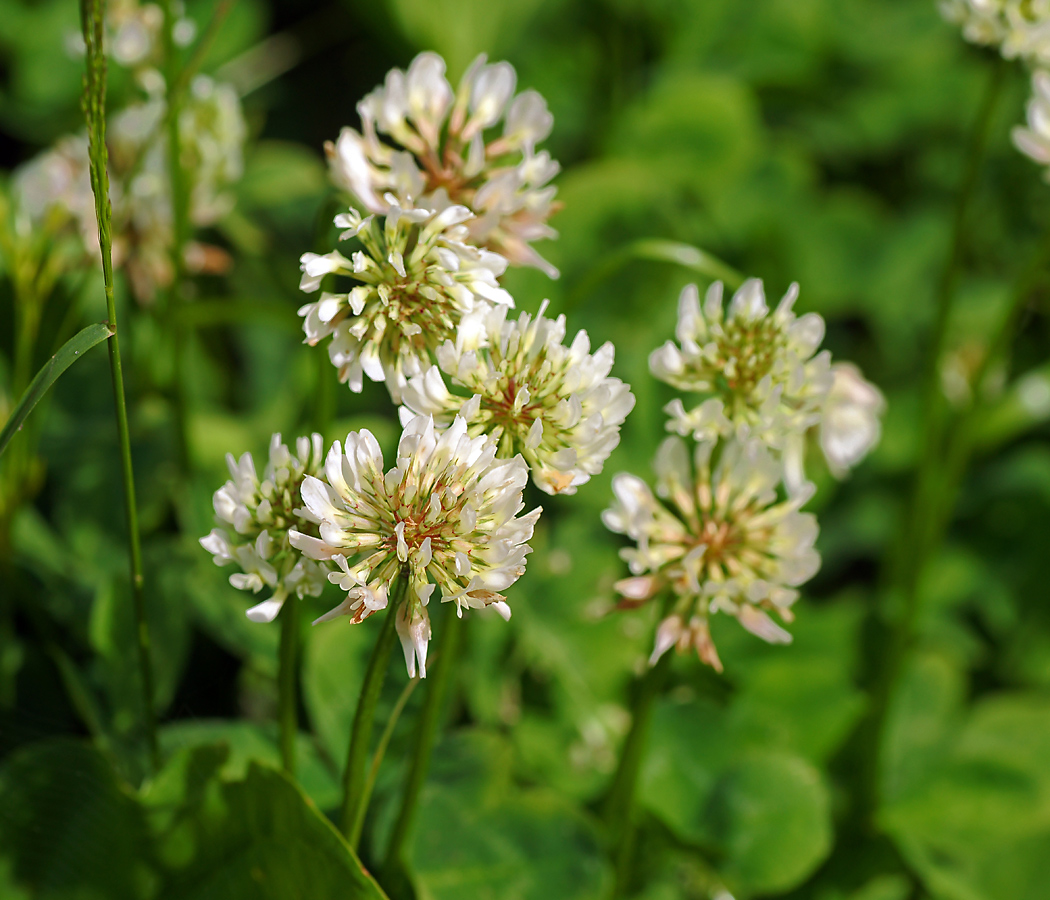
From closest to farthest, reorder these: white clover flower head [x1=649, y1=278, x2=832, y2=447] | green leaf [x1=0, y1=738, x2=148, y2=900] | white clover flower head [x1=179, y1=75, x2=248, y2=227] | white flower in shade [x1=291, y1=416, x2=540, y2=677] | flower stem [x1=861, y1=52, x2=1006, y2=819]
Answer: white flower in shade [x1=291, y1=416, x2=540, y2=677]
white clover flower head [x1=649, y1=278, x2=832, y2=447]
green leaf [x1=0, y1=738, x2=148, y2=900]
flower stem [x1=861, y1=52, x2=1006, y2=819]
white clover flower head [x1=179, y1=75, x2=248, y2=227]

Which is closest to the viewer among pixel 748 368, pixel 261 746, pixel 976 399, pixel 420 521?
pixel 420 521

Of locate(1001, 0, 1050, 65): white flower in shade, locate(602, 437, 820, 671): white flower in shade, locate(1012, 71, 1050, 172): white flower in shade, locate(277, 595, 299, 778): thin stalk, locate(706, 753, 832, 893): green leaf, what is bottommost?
→ locate(706, 753, 832, 893): green leaf

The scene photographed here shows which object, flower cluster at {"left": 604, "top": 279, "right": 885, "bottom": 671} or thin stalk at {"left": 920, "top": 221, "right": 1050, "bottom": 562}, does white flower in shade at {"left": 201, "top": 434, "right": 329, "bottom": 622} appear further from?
thin stalk at {"left": 920, "top": 221, "right": 1050, "bottom": 562}

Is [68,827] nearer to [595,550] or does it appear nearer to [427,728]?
[427,728]

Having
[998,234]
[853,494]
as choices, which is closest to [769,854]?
[853,494]

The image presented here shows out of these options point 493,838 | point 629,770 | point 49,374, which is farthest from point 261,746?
point 49,374

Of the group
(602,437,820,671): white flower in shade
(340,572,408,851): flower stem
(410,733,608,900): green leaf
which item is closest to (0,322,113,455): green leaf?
(340,572,408,851): flower stem

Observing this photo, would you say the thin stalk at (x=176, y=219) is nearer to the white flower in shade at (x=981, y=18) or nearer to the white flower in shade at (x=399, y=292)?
the white flower in shade at (x=399, y=292)
